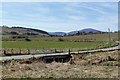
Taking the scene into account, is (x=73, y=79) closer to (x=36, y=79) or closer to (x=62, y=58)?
(x=36, y=79)

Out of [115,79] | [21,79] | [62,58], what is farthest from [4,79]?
[62,58]

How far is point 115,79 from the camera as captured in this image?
21984 mm

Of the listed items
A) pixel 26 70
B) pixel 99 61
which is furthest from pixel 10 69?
pixel 99 61

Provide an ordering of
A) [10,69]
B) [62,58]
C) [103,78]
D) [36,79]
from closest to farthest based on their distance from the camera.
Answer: [36,79]
[103,78]
[10,69]
[62,58]

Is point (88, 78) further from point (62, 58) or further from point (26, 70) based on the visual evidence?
point (62, 58)

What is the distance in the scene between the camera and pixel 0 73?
24.8 meters

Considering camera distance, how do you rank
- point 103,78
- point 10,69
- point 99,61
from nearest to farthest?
point 103,78, point 10,69, point 99,61

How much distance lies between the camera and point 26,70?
1084 inches

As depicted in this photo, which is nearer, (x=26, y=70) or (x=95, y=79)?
(x=95, y=79)

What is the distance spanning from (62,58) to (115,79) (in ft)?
68.7

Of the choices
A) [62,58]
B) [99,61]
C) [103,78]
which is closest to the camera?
[103,78]

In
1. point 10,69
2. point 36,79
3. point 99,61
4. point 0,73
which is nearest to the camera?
point 36,79

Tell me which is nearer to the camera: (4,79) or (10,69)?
(4,79)

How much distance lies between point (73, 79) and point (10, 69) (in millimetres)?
8063
